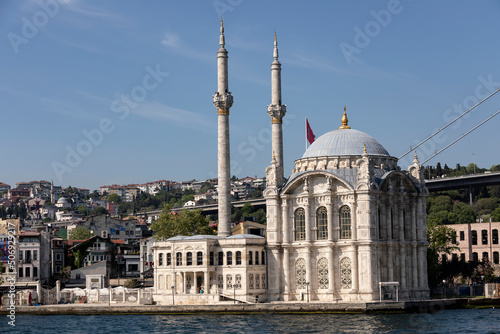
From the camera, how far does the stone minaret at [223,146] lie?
72.0 metres

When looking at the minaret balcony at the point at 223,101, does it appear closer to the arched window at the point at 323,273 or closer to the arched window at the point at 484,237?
the arched window at the point at 323,273

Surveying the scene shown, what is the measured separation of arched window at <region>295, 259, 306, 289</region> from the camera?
A: 68.0 metres

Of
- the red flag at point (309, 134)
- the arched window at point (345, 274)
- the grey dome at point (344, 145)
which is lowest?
the arched window at point (345, 274)

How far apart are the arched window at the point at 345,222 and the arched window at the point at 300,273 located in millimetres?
4090

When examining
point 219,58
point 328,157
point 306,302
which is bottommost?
point 306,302

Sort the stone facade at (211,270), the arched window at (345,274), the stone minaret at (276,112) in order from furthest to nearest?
1. the stone minaret at (276,112)
2. the stone facade at (211,270)
3. the arched window at (345,274)

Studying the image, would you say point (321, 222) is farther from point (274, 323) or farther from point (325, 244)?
point (274, 323)

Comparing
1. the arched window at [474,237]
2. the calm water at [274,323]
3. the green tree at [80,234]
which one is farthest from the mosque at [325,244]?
the green tree at [80,234]

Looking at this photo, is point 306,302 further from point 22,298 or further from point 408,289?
point 22,298

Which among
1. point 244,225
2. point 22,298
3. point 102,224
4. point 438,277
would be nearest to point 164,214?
point 244,225

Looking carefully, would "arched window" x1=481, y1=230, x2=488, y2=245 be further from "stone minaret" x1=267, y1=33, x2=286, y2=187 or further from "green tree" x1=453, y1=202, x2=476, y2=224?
"stone minaret" x1=267, y1=33, x2=286, y2=187

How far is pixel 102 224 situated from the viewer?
136875 millimetres

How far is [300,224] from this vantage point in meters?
68.2

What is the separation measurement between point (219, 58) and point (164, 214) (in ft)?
79.6
